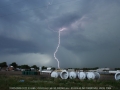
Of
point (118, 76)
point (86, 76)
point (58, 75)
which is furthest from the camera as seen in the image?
point (58, 75)

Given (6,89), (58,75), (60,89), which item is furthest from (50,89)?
(58,75)

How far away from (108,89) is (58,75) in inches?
786

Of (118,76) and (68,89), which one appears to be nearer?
(68,89)

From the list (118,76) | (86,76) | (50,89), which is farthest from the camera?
(86,76)

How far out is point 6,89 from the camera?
51.9ft

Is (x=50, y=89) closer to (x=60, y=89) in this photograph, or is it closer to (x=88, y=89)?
(x=60, y=89)

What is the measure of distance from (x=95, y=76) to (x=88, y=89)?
14904mm

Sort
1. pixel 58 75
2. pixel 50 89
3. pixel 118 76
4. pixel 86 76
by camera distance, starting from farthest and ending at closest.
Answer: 1. pixel 58 75
2. pixel 86 76
3. pixel 118 76
4. pixel 50 89

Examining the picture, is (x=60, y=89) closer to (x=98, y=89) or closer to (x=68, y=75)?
(x=98, y=89)

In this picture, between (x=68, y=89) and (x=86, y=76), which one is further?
(x=86, y=76)

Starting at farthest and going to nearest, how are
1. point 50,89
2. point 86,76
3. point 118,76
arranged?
point 86,76 < point 118,76 < point 50,89

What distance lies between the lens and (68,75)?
106 feet

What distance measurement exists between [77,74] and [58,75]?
4.79m

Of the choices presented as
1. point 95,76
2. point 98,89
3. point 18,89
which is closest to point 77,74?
point 95,76
